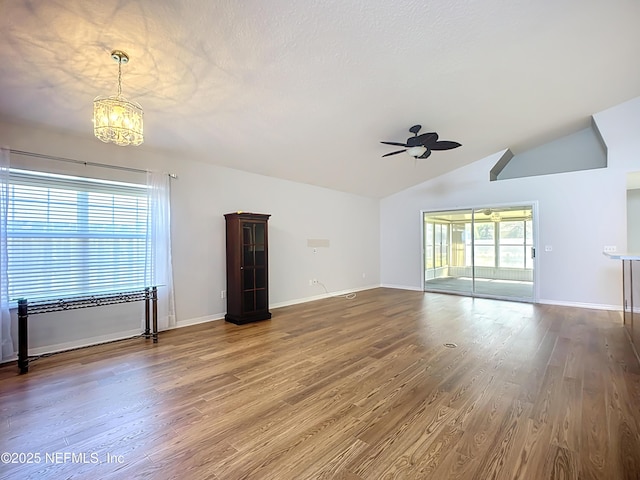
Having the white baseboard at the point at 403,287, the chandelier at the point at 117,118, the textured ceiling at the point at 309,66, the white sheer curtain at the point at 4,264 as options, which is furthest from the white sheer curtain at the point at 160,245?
the white baseboard at the point at 403,287

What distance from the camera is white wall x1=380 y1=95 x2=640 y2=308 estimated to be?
5.21 metres

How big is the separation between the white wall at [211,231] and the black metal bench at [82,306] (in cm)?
26

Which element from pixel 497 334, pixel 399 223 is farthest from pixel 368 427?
pixel 399 223

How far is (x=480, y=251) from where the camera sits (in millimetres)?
7227

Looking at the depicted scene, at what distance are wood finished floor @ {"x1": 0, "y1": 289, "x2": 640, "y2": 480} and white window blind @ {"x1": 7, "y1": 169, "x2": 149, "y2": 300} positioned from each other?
0.84 m

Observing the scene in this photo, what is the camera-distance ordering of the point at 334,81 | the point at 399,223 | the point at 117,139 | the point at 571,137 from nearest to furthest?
the point at 117,139
the point at 334,81
the point at 571,137
the point at 399,223

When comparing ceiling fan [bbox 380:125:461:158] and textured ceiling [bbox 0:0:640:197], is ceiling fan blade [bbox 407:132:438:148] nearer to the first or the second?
ceiling fan [bbox 380:125:461:158]

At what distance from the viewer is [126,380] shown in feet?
9.29

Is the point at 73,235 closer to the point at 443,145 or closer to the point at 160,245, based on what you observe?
the point at 160,245

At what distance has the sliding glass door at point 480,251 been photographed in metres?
7.00

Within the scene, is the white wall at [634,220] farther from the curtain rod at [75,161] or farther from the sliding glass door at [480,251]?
the curtain rod at [75,161]

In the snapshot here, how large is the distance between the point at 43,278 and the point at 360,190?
6.03m

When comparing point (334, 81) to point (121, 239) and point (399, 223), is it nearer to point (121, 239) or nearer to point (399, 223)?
point (121, 239)

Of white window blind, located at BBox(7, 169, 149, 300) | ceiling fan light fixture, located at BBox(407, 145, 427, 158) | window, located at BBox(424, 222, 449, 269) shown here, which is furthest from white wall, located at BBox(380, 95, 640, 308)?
white window blind, located at BBox(7, 169, 149, 300)
